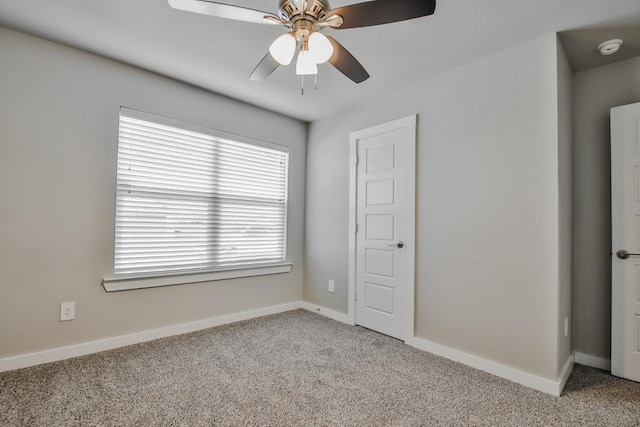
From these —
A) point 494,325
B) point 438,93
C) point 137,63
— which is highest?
point 137,63

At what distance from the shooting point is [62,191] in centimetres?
246

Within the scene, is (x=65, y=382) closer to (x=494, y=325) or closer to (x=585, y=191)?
(x=494, y=325)

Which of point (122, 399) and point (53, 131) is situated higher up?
point (53, 131)

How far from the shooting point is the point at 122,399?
193 centimetres

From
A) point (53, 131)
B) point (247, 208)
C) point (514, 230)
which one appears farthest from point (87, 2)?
point (514, 230)

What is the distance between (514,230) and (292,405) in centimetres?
195

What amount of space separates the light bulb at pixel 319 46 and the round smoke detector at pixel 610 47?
2.08 metres

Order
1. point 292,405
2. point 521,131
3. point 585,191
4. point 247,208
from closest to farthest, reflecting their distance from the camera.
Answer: point 292,405, point 521,131, point 585,191, point 247,208

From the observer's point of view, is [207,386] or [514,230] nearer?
[207,386]

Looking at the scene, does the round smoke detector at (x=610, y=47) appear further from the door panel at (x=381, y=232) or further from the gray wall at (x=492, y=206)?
the door panel at (x=381, y=232)

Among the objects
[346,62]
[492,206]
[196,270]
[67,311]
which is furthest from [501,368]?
[67,311]

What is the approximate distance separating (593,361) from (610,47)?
238cm

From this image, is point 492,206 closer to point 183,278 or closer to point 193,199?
point 193,199

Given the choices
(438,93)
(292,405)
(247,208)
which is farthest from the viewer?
(247,208)
